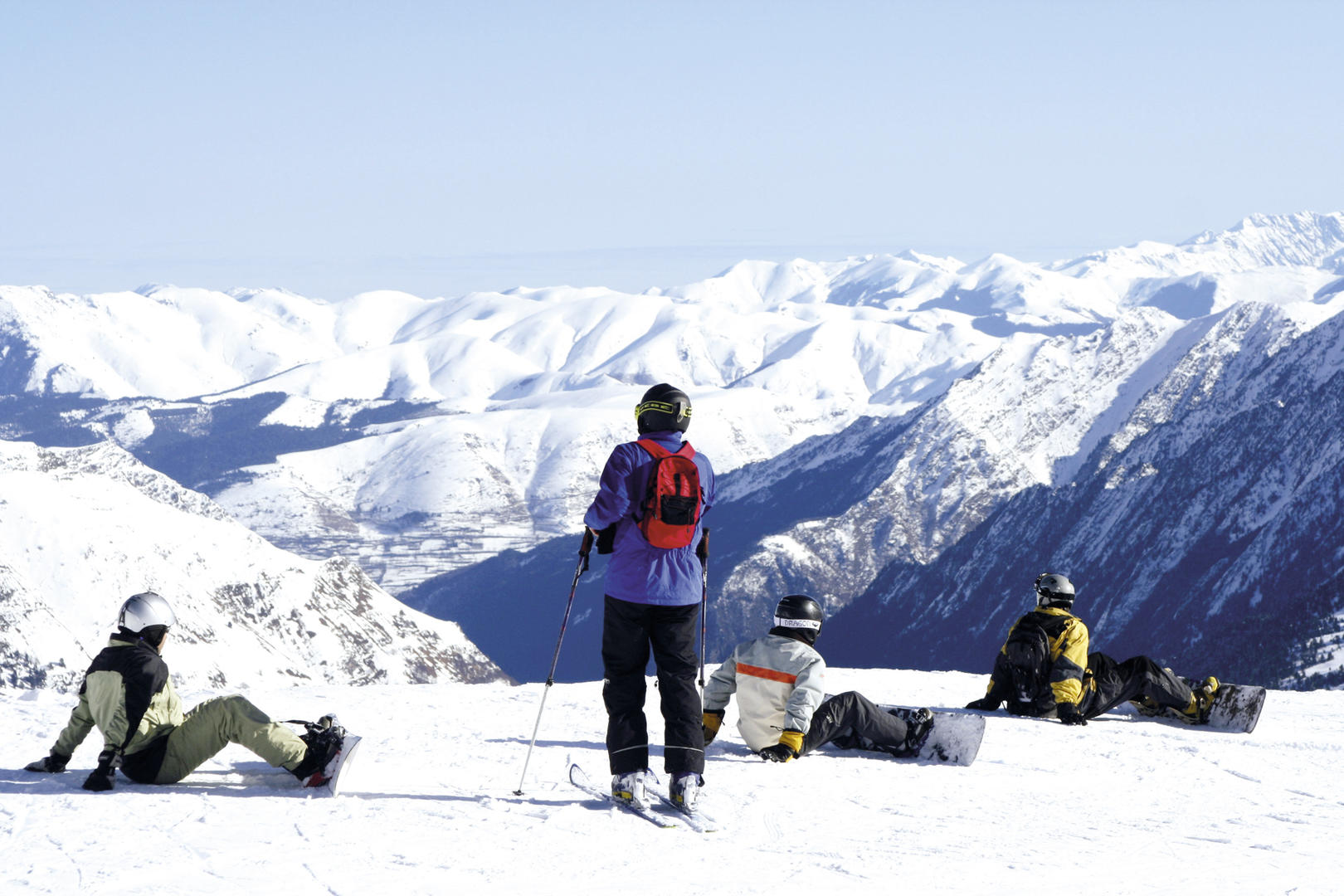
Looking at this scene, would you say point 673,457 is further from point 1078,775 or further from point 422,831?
point 1078,775

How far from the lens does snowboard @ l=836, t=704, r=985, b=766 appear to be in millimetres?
16750

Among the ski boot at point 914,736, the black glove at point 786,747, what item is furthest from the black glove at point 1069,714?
the black glove at point 786,747

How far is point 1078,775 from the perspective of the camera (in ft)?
54.1

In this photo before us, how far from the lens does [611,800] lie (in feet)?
45.3

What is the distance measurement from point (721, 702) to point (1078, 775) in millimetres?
4648

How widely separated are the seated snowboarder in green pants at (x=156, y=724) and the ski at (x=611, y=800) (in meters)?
2.60

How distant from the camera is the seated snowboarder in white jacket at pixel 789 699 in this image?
51.4ft

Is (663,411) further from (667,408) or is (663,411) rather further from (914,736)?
(914,736)

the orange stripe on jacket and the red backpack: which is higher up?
the red backpack

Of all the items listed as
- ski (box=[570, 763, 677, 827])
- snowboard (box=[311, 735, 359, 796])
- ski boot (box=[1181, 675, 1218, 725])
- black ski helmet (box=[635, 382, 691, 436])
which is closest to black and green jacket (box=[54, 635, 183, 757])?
snowboard (box=[311, 735, 359, 796])

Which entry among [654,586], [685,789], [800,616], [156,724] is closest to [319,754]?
[156,724]

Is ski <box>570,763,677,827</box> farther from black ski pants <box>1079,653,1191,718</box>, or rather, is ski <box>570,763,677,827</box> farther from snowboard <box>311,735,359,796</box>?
black ski pants <box>1079,653,1191,718</box>

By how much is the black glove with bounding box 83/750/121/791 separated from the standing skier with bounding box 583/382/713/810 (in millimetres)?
5139

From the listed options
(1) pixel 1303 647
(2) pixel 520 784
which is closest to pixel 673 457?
(2) pixel 520 784
